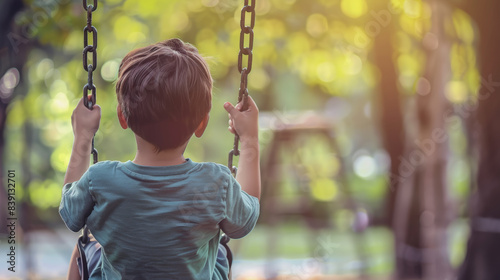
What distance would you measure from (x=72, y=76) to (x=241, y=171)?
5184mm

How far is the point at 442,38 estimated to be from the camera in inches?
207

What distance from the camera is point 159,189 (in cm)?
144

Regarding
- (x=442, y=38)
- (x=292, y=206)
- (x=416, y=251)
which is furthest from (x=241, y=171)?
(x=292, y=206)

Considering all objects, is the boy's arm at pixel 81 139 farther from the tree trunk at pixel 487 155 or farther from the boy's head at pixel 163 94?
the tree trunk at pixel 487 155

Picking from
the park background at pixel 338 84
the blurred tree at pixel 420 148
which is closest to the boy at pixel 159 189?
the park background at pixel 338 84

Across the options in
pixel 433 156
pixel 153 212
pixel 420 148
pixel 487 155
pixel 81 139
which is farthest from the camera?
pixel 420 148

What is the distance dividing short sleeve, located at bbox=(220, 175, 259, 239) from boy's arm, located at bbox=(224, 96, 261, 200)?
8cm

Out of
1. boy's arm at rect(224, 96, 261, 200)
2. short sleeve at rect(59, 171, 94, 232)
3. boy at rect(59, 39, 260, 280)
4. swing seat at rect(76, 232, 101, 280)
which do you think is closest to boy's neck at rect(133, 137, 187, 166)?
boy at rect(59, 39, 260, 280)

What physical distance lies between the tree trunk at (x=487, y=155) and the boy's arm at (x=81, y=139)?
9.72 feet

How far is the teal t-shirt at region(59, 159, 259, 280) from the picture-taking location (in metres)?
1.43

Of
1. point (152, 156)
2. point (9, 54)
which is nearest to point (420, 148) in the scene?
point (9, 54)

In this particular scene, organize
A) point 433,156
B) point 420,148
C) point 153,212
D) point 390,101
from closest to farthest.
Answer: point 153,212 < point 433,156 < point 420,148 < point 390,101

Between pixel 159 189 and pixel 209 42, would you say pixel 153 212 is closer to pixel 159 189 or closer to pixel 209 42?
pixel 159 189

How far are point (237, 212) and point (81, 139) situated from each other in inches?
19.1
